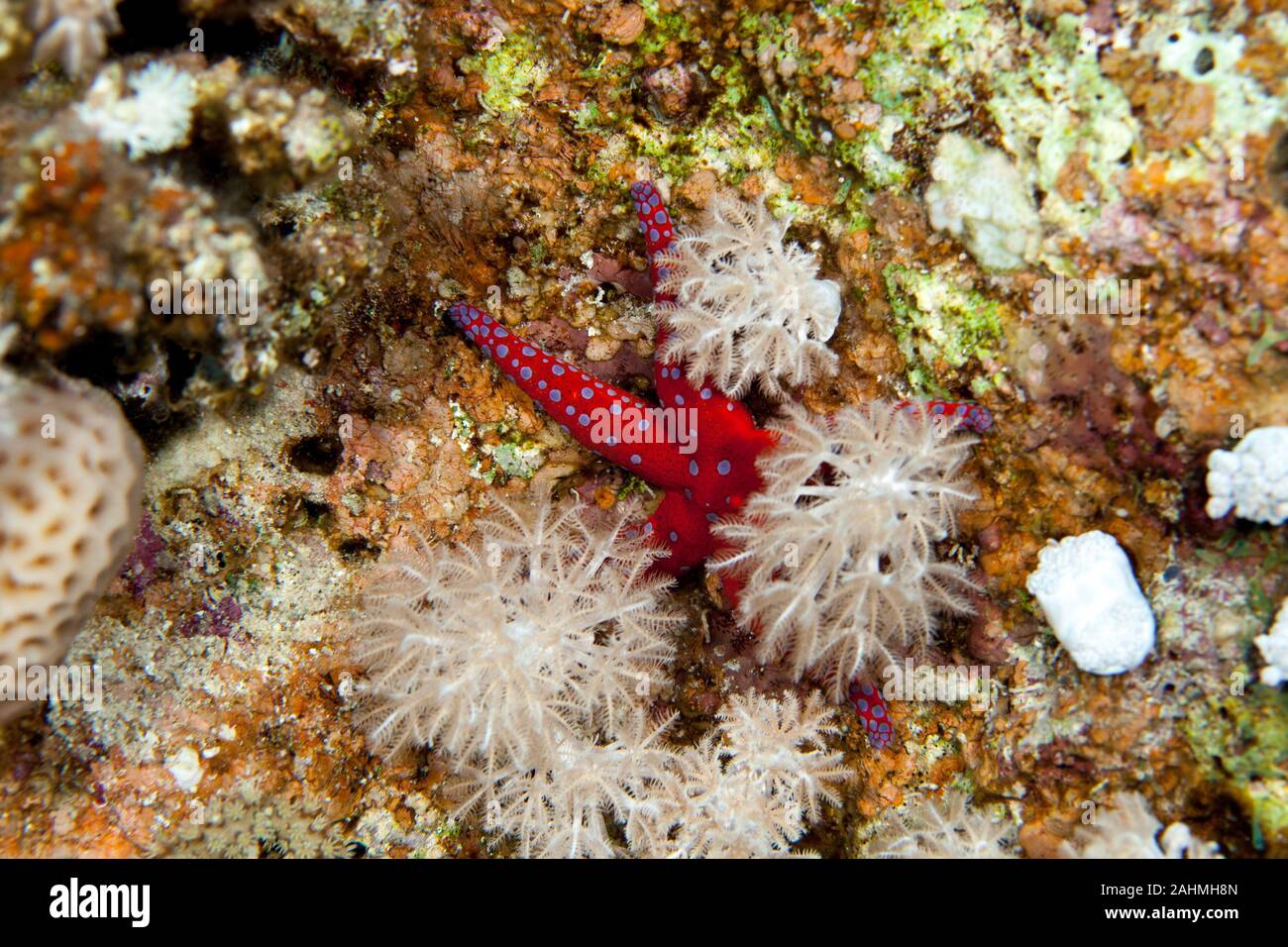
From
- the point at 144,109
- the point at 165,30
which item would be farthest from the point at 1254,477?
the point at 165,30

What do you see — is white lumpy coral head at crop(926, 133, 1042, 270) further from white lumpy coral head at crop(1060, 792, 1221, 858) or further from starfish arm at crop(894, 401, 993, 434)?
white lumpy coral head at crop(1060, 792, 1221, 858)

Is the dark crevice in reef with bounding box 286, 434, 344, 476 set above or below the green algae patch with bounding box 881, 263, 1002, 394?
below

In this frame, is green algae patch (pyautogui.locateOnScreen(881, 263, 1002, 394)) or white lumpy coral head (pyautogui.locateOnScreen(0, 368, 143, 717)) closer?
white lumpy coral head (pyautogui.locateOnScreen(0, 368, 143, 717))

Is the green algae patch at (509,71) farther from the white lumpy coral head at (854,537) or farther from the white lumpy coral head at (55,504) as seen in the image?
the white lumpy coral head at (55,504)

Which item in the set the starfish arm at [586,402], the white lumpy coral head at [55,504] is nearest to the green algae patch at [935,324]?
the starfish arm at [586,402]

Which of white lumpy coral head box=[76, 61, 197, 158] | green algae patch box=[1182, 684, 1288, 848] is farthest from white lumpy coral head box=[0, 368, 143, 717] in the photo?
green algae patch box=[1182, 684, 1288, 848]

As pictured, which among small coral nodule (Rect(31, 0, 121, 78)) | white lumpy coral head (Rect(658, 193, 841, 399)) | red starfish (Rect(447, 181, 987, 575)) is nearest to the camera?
small coral nodule (Rect(31, 0, 121, 78))
